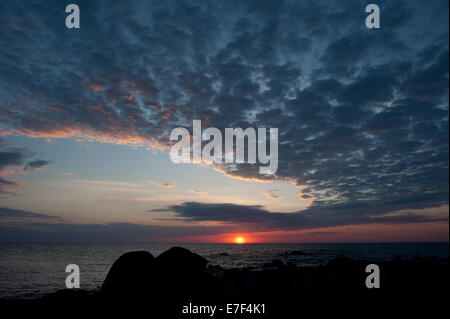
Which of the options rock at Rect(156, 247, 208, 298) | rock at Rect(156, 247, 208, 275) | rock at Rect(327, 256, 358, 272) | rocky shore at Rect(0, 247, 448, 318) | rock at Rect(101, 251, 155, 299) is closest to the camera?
rocky shore at Rect(0, 247, 448, 318)

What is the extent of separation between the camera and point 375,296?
1333 centimetres

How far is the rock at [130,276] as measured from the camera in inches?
745

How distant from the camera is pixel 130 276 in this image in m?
20.0

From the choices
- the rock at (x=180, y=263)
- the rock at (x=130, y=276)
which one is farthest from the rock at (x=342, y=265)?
the rock at (x=130, y=276)

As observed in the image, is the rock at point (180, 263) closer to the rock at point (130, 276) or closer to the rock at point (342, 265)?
the rock at point (130, 276)

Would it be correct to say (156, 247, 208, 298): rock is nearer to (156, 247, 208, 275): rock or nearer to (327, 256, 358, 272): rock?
(156, 247, 208, 275): rock

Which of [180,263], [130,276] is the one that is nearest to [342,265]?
[180,263]

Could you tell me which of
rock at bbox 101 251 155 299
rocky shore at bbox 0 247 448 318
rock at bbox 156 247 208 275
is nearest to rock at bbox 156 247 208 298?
rock at bbox 156 247 208 275

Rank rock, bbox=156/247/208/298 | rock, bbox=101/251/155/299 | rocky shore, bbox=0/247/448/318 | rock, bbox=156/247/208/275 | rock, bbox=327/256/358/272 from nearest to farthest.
Result: rocky shore, bbox=0/247/448/318
rock, bbox=101/251/155/299
rock, bbox=156/247/208/298
rock, bbox=156/247/208/275
rock, bbox=327/256/358/272

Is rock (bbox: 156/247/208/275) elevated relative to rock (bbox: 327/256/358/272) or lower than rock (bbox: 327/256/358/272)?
elevated

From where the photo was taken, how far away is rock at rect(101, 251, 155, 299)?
1892cm

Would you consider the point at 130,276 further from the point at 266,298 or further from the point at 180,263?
the point at 266,298
